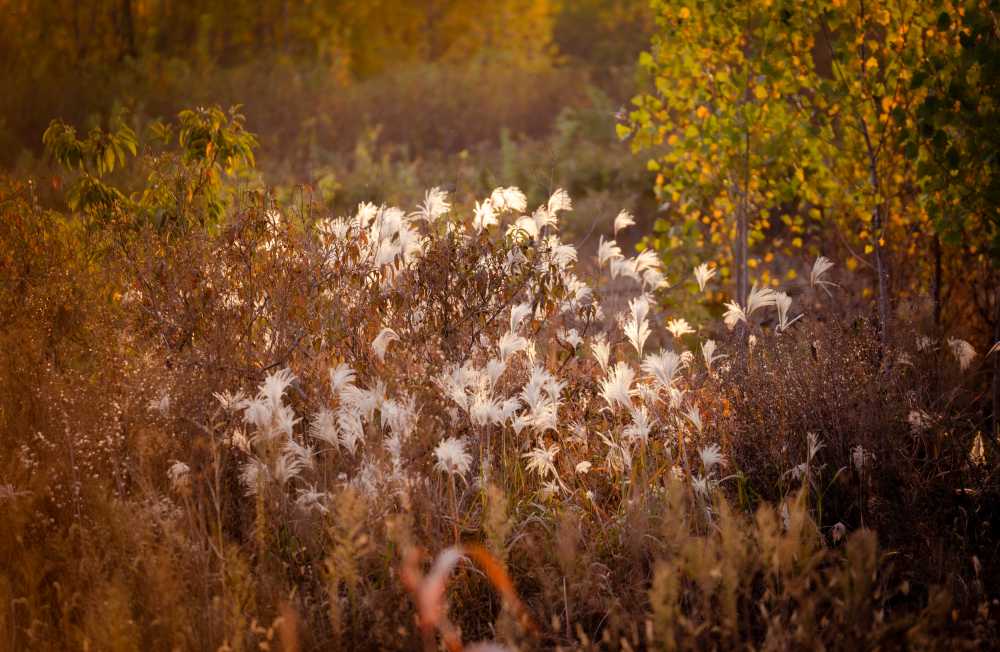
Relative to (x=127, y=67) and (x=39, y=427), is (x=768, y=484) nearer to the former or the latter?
(x=39, y=427)

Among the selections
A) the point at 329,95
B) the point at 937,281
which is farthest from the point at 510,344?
the point at 329,95

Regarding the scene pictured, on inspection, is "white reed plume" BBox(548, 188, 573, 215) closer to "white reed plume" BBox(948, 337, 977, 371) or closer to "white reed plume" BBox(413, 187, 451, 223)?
"white reed plume" BBox(413, 187, 451, 223)

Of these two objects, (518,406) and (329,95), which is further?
(329,95)

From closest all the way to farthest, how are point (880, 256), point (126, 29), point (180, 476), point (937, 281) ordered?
point (180, 476)
point (880, 256)
point (937, 281)
point (126, 29)

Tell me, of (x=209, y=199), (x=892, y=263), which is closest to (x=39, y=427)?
(x=209, y=199)

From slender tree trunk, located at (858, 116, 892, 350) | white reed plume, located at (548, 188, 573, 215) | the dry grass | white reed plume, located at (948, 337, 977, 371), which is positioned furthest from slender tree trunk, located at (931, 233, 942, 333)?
white reed plume, located at (548, 188, 573, 215)

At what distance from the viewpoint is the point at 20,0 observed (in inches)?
558

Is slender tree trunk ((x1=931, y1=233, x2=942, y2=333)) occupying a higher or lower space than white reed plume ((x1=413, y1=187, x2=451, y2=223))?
lower

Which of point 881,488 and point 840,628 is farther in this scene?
point 881,488

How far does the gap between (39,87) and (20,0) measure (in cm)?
265

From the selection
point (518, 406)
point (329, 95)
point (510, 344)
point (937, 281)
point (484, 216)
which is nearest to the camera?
point (518, 406)

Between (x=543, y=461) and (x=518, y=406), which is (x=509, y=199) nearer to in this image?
(x=518, y=406)

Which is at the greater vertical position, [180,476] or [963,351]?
[180,476]

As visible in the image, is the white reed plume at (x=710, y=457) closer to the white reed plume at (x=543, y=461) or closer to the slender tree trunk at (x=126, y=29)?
the white reed plume at (x=543, y=461)
